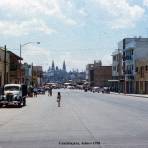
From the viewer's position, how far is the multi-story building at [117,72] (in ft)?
470

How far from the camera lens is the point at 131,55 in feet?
416

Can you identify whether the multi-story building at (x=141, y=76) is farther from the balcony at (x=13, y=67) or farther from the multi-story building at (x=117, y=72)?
the balcony at (x=13, y=67)

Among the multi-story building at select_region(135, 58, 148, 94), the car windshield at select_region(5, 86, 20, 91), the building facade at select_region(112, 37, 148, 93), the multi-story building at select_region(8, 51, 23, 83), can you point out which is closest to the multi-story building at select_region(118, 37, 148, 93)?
the building facade at select_region(112, 37, 148, 93)

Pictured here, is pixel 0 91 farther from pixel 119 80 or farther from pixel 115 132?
pixel 119 80

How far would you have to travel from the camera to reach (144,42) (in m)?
130

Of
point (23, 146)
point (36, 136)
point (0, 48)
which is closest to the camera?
point (23, 146)

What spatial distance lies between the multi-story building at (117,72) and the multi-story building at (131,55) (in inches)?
244

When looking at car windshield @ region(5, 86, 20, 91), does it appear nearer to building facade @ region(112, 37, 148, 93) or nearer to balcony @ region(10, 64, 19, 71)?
balcony @ region(10, 64, 19, 71)

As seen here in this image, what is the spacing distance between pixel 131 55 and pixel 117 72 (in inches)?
939

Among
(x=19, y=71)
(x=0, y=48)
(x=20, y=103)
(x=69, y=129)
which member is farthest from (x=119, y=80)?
(x=69, y=129)

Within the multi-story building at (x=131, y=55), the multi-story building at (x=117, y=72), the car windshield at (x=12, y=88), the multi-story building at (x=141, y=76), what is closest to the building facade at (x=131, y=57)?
the multi-story building at (x=131, y=55)

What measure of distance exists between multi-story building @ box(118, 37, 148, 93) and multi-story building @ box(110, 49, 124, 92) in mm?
6203

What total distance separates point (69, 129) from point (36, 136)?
136 inches

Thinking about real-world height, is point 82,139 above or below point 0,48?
below
